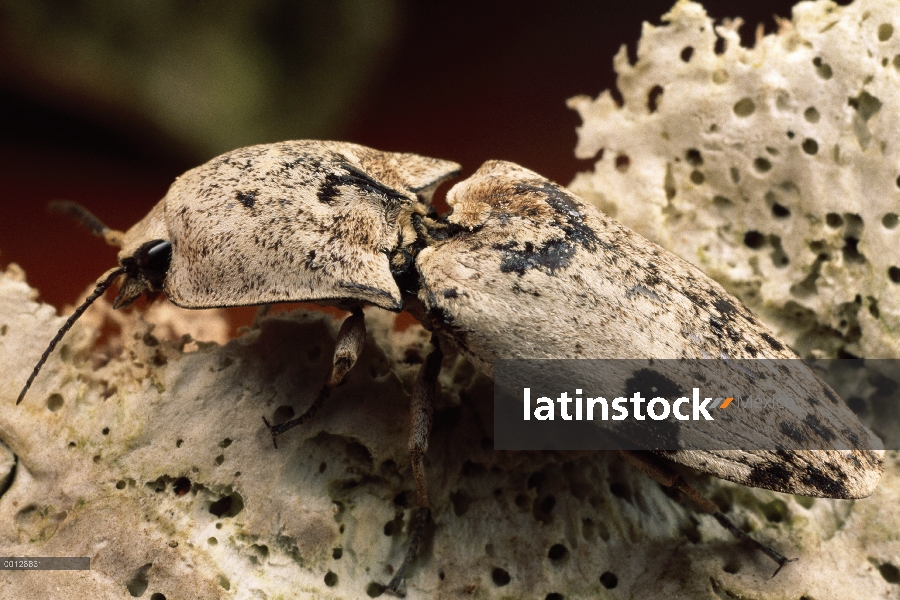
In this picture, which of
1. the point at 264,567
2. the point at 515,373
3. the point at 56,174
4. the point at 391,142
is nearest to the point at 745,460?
the point at 515,373

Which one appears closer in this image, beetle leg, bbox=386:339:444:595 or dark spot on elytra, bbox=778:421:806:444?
dark spot on elytra, bbox=778:421:806:444

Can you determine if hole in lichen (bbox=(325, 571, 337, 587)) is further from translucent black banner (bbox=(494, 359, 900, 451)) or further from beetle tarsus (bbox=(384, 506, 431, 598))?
translucent black banner (bbox=(494, 359, 900, 451))

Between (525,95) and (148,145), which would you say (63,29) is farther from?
(525,95)

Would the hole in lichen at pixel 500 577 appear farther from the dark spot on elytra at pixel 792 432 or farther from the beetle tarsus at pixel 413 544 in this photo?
the dark spot on elytra at pixel 792 432

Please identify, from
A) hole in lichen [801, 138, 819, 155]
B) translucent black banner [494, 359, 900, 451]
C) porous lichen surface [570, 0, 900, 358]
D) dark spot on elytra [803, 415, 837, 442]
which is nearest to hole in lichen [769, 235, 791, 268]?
porous lichen surface [570, 0, 900, 358]

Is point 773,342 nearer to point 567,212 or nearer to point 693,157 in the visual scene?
point 567,212
